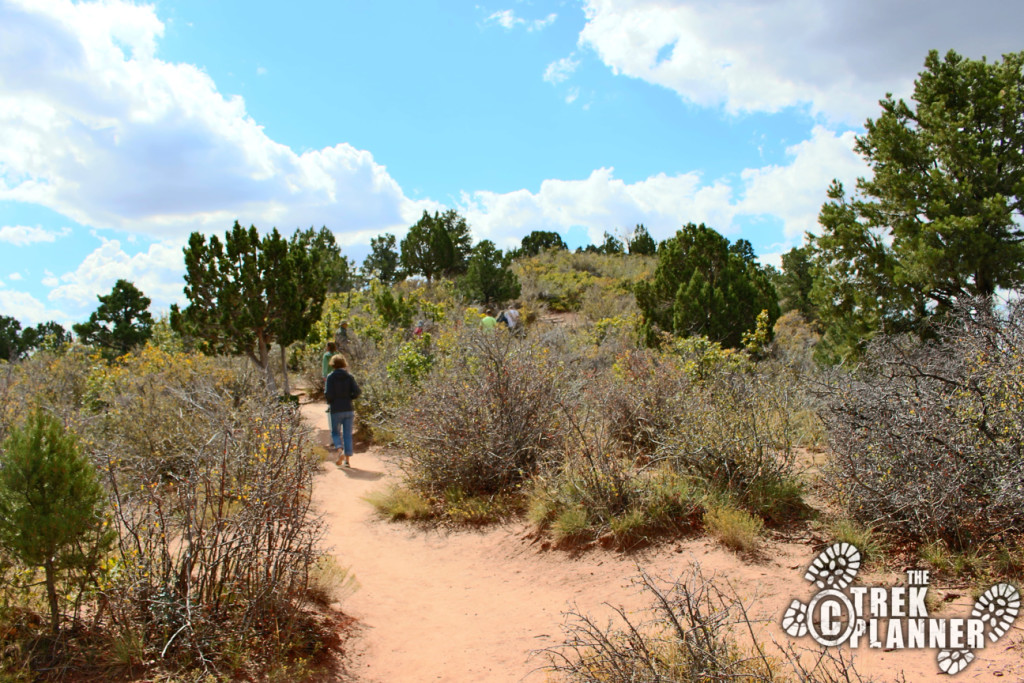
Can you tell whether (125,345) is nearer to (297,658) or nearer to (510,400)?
(510,400)

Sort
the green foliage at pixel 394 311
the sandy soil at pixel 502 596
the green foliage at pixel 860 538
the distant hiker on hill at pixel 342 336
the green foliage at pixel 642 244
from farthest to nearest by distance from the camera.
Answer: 1. the green foliage at pixel 642 244
2. the green foliage at pixel 394 311
3. the distant hiker on hill at pixel 342 336
4. the green foliage at pixel 860 538
5. the sandy soil at pixel 502 596

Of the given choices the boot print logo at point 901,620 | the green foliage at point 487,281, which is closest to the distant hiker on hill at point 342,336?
the green foliage at point 487,281

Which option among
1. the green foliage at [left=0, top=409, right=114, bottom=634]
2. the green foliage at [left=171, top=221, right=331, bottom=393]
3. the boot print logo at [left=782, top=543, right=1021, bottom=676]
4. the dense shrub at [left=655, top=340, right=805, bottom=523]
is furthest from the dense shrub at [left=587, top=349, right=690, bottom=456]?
the green foliage at [left=171, top=221, right=331, bottom=393]

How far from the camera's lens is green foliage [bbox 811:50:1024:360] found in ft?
32.4

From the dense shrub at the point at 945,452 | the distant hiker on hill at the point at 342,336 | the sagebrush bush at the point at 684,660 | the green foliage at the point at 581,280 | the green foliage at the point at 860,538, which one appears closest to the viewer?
the sagebrush bush at the point at 684,660

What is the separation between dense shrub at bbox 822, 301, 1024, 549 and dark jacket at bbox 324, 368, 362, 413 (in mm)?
6672

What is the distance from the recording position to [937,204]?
391 inches

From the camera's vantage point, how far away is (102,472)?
4.01 metres

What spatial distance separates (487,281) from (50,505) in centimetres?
2250

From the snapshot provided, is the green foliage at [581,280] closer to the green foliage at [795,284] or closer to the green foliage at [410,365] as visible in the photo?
the green foliage at [795,284]

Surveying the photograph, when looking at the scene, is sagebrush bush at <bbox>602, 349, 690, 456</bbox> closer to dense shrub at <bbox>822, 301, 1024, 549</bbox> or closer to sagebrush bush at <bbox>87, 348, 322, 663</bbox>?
dense shrub at <bbox>822, 301, 1024, 549</bbox>

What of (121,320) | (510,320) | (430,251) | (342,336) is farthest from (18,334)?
(510,320)

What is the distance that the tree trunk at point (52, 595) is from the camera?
3.50m

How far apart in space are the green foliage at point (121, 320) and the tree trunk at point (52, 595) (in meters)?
29.5
